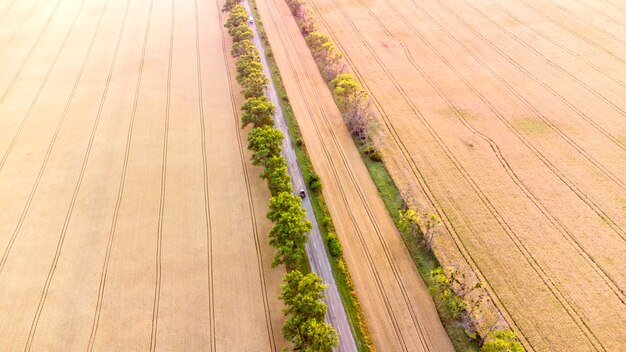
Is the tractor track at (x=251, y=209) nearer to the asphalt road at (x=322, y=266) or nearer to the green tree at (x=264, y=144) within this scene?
the green tree at (x=264, y=144)

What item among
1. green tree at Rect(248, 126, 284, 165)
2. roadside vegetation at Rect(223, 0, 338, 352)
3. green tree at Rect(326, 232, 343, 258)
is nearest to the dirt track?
green tree at Rect(326, 232, 343, 258)

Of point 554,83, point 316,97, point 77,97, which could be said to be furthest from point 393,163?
point 77,97

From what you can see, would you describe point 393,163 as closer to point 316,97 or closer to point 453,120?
point 453,120

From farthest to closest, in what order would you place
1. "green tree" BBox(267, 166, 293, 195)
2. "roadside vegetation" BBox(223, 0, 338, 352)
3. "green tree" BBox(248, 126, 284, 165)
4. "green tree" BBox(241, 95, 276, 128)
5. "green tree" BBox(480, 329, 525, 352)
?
"green tree" BBox(241, 95, 276, 128), "green tree" BBox(248, 126, 284, 165), "green tree" BBox(267, 166, 293, 195), "roadside vegetation" BBox(223, 0, 338, 352), "green tree" BBox(480, 329, 525, 352)

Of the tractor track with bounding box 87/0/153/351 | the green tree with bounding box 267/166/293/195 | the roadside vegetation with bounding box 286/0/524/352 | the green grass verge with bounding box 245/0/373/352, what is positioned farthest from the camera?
the green tree with bounding box 267/166/293/195

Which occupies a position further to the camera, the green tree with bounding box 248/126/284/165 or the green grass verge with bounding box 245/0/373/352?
the green tree with bounding box 248/126/284/165

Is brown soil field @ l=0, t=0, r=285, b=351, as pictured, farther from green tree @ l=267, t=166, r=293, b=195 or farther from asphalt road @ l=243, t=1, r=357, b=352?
asphalt road @ l=243, t=1, r=357, b=352

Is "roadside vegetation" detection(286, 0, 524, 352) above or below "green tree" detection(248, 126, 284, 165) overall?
below
